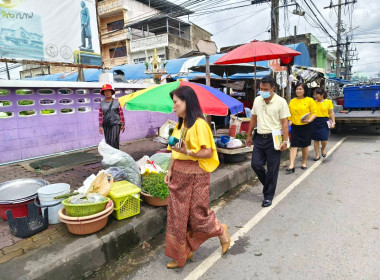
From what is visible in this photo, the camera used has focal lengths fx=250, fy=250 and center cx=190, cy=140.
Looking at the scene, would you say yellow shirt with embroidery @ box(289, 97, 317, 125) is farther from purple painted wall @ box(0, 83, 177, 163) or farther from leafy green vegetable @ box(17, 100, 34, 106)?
leafy green vegetable @ box(17, 100, 34, 106)

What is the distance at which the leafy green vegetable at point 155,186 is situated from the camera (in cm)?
336

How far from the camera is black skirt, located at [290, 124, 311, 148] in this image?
5601mm

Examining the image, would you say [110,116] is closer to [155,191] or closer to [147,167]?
[147,167]

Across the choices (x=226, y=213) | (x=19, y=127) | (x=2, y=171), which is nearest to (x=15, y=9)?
(x=19, y=127)

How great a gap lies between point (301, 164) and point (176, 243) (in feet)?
15.5

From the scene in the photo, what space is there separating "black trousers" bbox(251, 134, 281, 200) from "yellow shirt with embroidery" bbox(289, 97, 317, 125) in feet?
6.45

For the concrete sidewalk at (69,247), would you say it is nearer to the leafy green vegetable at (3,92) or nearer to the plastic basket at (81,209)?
the plastic basket at (81,209)

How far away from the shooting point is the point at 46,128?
636 centimetres

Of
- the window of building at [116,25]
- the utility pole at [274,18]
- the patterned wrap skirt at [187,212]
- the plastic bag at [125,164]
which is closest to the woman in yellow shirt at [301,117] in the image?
the plastic bag at [125,164]

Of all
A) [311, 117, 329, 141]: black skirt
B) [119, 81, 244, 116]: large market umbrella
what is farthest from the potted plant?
[311, 117, 329, 141]: black skirt

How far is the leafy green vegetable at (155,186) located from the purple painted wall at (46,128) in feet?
13.1

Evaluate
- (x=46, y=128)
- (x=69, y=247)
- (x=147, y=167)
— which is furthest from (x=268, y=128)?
(x=46, y=128)

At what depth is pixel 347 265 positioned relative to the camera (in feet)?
8.23

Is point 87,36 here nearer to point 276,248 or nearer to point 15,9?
point 15,9
